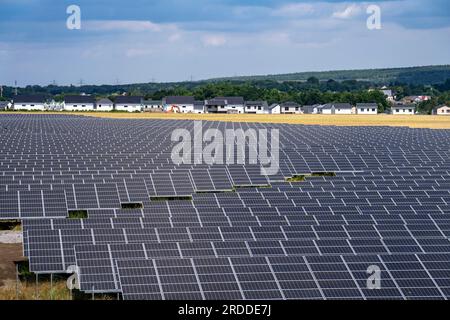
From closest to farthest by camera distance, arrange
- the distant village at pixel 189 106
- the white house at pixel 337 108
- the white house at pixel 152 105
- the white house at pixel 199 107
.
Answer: the white house at pixel 337 108 < the distant village at pixel 189 106 < the white house at pixel 199 107 < the white house at pixel 152 105

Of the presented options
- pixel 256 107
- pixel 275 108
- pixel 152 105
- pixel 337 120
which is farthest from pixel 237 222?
pixel 152 105

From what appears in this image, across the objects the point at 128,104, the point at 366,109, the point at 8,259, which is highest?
the point at 8,259

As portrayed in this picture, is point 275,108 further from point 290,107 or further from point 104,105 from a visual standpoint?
point 104,105

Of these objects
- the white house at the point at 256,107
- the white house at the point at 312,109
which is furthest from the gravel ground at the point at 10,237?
the white house at the point at 256,107

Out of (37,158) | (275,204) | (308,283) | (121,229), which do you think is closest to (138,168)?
(37,158)

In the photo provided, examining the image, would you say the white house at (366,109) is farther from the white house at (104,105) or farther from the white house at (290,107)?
the white house at (104,105)
